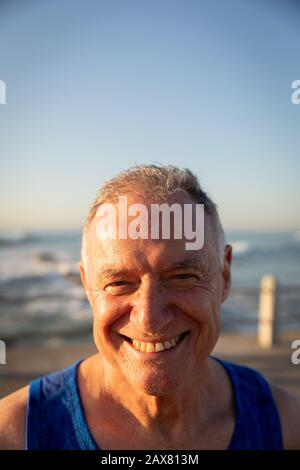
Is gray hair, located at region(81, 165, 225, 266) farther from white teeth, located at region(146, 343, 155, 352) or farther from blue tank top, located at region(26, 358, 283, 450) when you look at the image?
blue tank top, located at region(26, 358, 283, 450)

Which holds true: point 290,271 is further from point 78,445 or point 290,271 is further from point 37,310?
point 78,445

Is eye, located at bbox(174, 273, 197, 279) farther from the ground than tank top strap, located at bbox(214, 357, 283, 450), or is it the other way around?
eye, located at bbox(174, 273, 197, 279)

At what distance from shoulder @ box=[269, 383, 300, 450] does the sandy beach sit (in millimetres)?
4249

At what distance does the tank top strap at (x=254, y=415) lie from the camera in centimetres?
196

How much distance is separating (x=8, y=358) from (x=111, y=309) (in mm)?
5941

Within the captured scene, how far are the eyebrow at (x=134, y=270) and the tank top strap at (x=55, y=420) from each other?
1.77ft

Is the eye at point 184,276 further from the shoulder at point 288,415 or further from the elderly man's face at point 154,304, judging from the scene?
the shoulder at point 288,415

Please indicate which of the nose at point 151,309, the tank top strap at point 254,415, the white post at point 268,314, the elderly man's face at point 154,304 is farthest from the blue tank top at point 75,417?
the white post at point 268,314

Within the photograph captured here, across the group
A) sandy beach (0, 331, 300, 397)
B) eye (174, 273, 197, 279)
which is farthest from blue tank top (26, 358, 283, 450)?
sandy beach (0, 331, 300, 397)

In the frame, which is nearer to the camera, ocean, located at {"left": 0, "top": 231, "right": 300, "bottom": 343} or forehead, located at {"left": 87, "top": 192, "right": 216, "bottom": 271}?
forehead, located at {"left": 87, "top": 192, "right": 216, "bottom": 271}

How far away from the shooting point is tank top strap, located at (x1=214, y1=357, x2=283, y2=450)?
1964 millimetres

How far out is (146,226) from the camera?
1.73 m

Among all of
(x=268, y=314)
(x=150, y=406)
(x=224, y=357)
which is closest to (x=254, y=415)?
(x=150, y=406)
